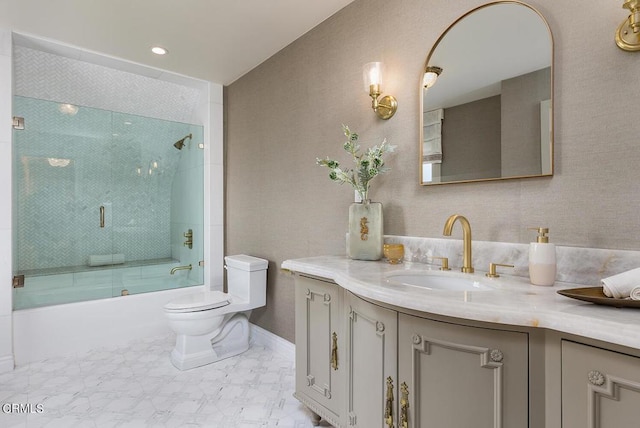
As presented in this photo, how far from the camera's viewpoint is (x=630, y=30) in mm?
1125

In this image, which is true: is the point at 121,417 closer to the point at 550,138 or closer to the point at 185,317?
the point at 185,317

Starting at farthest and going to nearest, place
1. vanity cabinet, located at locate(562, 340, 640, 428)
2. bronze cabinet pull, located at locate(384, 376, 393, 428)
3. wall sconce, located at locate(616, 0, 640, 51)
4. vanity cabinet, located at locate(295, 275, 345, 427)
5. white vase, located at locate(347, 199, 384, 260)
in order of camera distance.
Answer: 1. white vase, located at locate(347, 199, 384, 260)
2. vanity cabinet, located at locate(295, 275, 345, 427)
3. bronze cabinet pull, located at locate(384, 376, 393, 428)
4. wall sconce, located at locate(616, 0, 640, 51)
5. vanity cabinet, located at locate(562, 340, 640, 428)

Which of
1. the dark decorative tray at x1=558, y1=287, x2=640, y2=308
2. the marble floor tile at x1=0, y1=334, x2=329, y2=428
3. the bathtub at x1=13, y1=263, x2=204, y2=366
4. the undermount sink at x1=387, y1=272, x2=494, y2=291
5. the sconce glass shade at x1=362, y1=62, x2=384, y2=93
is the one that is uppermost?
the sconce glass shade at x1=362, y1=62, x2=384, y2=93

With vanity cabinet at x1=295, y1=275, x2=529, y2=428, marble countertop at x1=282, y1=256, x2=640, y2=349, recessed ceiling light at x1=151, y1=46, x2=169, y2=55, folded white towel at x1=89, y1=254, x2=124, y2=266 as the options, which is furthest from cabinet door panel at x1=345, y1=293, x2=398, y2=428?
folded white towel at x1=89, y1=254, x2=124, y2=266

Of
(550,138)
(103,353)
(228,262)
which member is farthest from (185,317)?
(550,138)

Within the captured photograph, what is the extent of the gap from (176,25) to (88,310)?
2.33 m

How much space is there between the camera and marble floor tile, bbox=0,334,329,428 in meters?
1.84

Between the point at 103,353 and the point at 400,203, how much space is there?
258cm

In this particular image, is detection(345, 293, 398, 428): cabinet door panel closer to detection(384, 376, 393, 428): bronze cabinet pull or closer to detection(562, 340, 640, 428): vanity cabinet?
detection(384, 376, 393, 428): bronze cabinet pull

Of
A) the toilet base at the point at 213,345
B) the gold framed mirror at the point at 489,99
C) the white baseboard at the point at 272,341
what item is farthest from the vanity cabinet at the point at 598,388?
the toilet base at the point at 213,345

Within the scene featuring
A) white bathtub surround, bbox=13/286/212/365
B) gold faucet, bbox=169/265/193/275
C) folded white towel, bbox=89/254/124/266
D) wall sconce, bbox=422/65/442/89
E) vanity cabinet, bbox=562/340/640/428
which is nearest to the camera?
vanity cabinet, bbox=562/340/640/428

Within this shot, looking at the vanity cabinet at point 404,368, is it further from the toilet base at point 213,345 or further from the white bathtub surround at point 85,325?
the white bathtub surround at point 85,325

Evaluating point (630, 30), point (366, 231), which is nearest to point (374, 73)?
point (366, 231)

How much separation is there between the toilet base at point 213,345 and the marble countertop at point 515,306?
1613 mm
